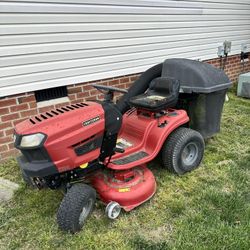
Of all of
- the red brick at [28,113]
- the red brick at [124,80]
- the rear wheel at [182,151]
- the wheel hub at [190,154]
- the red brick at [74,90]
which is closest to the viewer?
the rear wheel at [182,151]

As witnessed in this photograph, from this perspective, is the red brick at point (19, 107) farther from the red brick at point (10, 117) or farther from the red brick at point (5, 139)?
the red brick at point (5, 139)

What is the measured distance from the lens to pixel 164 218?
2770mm

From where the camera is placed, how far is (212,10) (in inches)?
249

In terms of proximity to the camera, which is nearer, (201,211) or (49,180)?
(49,180)

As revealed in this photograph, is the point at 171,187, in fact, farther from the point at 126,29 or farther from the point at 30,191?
the point at 126,29

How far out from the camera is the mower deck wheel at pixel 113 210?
2.64 meters

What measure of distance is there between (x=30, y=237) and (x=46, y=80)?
6.49 feet

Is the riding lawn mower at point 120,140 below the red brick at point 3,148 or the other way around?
the other way around

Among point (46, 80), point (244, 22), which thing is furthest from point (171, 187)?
point (244, 22)

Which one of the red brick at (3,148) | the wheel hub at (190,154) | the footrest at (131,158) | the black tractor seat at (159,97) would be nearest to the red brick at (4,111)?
the red brick at (3,148)

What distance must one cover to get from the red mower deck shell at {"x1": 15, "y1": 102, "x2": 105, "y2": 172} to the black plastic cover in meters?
1.22

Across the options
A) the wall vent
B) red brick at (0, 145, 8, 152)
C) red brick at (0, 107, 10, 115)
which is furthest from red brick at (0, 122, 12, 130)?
the wall vent

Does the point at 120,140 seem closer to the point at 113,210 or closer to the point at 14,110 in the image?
the point at 113,210

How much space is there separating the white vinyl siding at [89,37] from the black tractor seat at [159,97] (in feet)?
4.01
